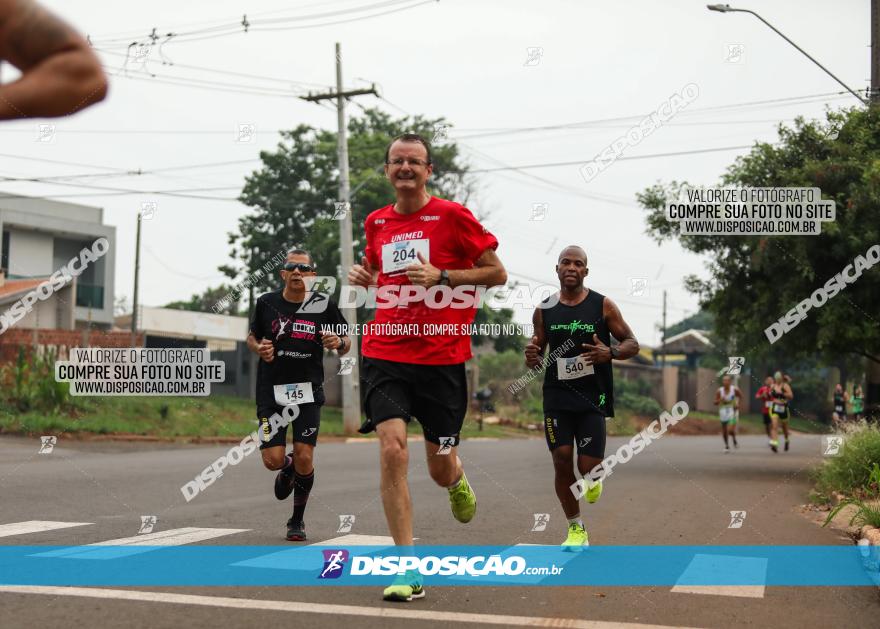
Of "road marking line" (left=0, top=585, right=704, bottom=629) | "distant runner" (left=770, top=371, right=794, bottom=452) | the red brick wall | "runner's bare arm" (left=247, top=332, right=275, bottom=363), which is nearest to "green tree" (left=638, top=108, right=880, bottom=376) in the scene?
"distant runner" (left=770, top=371, right=794, bottom=452)

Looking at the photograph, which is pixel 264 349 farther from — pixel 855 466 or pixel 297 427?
pixel 855 466

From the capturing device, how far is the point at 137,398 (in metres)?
27.5

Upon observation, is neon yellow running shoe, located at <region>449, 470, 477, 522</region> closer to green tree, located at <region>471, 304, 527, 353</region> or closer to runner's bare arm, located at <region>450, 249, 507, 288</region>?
runner's bare arm, located at <region>450, 249, 507, 288</region>

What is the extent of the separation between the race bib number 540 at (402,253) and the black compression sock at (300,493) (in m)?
2.63

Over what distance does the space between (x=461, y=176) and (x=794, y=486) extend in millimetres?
30450

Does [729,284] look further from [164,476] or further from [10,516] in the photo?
[10,516]

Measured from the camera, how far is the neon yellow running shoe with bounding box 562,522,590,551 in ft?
25.2

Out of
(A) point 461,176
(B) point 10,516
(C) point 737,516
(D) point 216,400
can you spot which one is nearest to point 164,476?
(B) point 10,516

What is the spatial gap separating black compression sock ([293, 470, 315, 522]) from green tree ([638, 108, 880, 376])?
31.3ft

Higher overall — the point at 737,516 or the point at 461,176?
the point at 461,176

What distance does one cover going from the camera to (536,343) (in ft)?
26.7

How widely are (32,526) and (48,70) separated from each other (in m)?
7.58

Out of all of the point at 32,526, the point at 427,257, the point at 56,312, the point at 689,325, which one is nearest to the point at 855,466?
the point at 427,257

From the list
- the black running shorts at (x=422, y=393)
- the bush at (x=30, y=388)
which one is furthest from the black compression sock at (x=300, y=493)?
the bush at (x=30, y=388)
